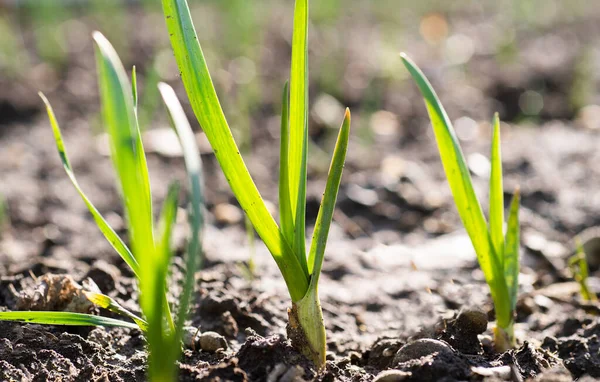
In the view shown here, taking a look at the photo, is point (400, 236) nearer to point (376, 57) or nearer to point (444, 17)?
point (376, 57)

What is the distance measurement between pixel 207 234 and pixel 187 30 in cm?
106

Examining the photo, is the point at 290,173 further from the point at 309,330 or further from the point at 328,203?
the point at 309,330

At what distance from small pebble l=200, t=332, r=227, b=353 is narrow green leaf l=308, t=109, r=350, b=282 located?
22 cm

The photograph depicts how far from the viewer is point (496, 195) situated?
1.11 m

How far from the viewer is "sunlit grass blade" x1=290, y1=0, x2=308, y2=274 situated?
0.98 meters

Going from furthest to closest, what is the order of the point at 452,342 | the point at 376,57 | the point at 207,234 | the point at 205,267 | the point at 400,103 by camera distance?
1. the point at 376,57
2. the point at 400,103
3. the point at 207,234
4. the point at 205,267
5. the point at 452,342

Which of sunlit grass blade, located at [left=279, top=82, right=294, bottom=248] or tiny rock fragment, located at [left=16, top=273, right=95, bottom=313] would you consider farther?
tiny rock fragment, located at [left=16, top=273, right=95, bottom=313]

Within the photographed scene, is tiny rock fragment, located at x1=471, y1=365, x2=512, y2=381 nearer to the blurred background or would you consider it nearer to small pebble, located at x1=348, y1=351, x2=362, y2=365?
small pebble, located at x1=348, y1=351, x2=362, y2=365

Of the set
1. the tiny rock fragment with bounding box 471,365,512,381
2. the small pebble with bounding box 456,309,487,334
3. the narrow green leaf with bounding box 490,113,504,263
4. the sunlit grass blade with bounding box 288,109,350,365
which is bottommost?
the tiny rock fragment with bounding box 471,365,512,381

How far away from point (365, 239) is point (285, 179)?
103 cm

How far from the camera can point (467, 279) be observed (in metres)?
1.68

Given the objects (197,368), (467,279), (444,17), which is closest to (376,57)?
(444,17)

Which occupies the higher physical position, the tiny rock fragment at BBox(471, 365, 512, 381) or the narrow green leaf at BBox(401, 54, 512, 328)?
the narrow green leaf at BBox(401, 54, 512, 328)

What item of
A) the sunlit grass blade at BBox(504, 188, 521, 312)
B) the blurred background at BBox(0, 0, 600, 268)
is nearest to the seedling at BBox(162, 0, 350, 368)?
the sunlit grass blade at BBox(504, 188, 521, 312)
